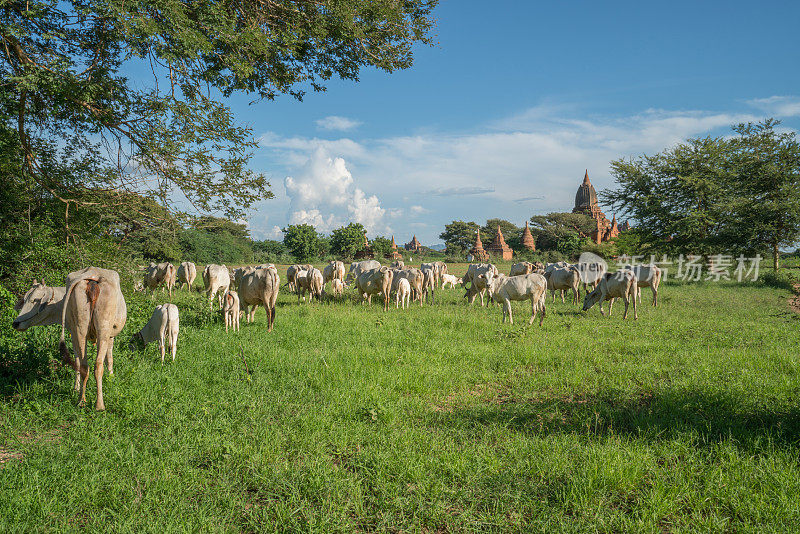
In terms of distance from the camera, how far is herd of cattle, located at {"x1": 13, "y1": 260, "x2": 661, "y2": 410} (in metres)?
4.53

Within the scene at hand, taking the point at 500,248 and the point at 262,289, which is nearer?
the point at 262,289

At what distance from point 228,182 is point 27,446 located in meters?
4.94

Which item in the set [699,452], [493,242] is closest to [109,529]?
[699,452]

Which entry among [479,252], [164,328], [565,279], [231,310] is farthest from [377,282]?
[479,252]

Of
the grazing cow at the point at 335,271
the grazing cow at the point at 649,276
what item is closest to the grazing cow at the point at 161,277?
the grazing cow at the point at 335,271

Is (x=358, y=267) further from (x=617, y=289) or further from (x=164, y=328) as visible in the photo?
(x=164, y=328)

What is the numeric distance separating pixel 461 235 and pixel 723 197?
164 feet

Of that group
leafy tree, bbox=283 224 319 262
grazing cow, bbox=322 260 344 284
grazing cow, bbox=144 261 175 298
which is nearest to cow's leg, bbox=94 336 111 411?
grazing cow, bbox=144 261 175 298

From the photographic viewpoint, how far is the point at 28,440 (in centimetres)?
376

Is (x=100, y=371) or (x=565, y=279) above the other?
(x=565, y=279)

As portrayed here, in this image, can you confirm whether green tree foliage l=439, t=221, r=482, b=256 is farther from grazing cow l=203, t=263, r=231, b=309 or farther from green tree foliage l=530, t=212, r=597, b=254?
grazing cow l=203, t=263, r=231, b=309

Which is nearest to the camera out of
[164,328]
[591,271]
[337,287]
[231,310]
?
[164,328]

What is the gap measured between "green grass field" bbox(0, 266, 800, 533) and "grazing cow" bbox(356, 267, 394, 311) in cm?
669

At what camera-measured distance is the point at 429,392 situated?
210 inches
